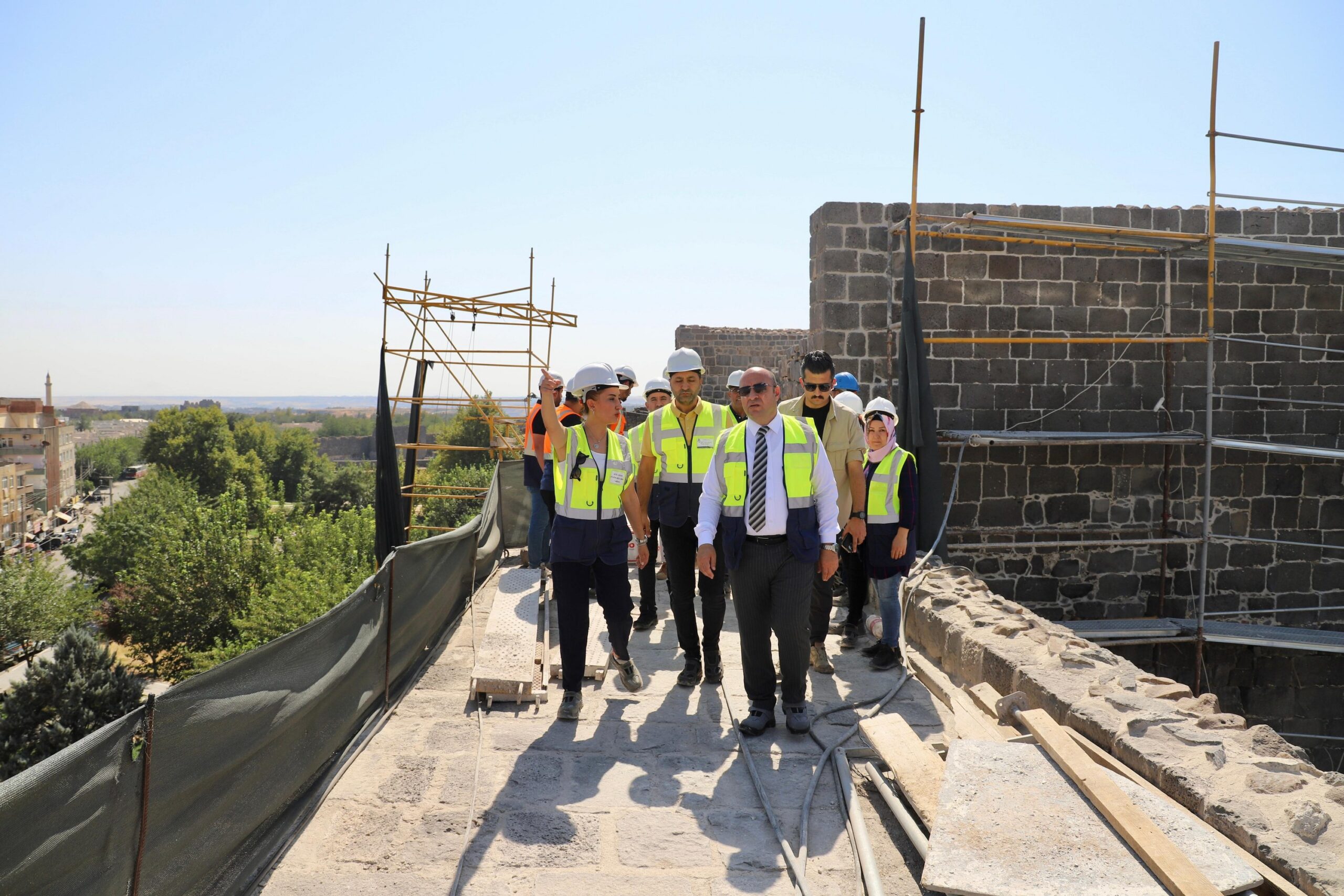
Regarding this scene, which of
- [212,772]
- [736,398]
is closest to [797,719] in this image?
[212,772]

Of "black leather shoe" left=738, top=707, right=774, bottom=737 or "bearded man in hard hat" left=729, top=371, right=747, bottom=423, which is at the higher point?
"bearded man in hard hat" left=729, top=371, right=747, bottom=423

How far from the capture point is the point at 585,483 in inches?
181

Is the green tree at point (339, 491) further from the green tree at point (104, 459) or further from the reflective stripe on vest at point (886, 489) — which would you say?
the reflective stripe on vest at point (886, 489)

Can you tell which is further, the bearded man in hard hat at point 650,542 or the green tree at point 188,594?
the green tree at point 188,594

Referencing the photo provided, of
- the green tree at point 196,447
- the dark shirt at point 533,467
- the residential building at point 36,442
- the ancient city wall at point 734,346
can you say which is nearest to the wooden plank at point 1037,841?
the dark shirt at point 533,467

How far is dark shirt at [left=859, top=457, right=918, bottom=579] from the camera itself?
18.5 ft

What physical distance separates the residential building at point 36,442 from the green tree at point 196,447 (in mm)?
24576

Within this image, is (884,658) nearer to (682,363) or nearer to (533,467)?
(682,363)

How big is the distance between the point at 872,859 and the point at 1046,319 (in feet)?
22.5

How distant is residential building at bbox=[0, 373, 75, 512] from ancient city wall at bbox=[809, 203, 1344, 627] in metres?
91.0

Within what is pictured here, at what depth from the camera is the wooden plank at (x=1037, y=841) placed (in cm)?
274

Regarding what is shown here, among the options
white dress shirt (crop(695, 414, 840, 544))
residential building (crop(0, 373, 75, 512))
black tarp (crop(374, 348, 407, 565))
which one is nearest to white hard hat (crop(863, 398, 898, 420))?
white dress shirt (crop(695, 414, 840, 544))

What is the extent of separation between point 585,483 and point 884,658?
2.29 m

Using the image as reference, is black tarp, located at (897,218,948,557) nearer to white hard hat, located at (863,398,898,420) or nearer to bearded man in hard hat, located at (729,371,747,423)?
bearded man in hard hat, located at (729,371,747,423)
